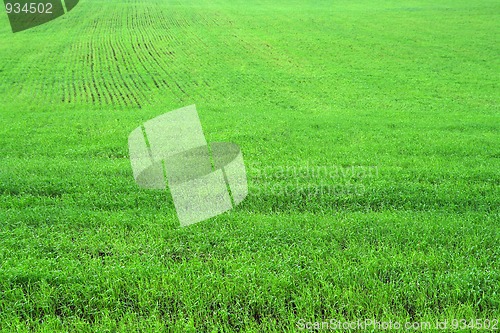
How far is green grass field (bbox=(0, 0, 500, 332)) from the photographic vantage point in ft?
16.8

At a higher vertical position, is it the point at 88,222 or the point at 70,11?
the point at 70,11

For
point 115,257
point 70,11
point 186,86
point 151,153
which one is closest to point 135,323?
point 115,257

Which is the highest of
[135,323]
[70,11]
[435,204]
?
[70,11]

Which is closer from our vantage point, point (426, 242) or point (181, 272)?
point (181, 272)

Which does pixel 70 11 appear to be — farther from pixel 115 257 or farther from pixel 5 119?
pixel 115 257

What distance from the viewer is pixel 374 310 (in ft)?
16.4

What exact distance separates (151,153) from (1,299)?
21.5ft

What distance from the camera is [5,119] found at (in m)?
17.6

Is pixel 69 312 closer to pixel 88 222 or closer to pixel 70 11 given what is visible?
pixel 88 222

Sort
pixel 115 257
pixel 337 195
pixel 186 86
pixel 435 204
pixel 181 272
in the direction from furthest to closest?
pixel 186 86
pixel 337 195
pixel 435 204
pixel 115 257
pixel 181 272

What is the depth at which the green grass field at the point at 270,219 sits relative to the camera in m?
5.11

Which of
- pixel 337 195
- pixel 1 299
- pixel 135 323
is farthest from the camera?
pixel 337 195

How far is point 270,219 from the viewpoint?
280 inches

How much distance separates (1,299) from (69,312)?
3.13ft
